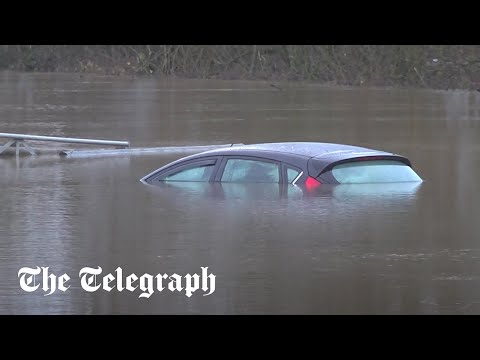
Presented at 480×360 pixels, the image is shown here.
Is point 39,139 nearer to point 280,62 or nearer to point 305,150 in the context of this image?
point 305,150

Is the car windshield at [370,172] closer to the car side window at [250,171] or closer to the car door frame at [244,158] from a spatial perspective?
the car door frame at [244,158]

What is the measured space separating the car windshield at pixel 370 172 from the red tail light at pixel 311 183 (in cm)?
26

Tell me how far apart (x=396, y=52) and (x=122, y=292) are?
92.0 feet

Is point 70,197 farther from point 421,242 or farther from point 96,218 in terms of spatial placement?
point 421,242

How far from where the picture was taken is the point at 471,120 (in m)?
25.9

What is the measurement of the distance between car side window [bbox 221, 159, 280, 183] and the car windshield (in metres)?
0.77

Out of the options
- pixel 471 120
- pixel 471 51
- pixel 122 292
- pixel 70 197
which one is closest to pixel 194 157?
pixel 70 197

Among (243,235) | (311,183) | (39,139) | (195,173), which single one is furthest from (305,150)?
(39,139)

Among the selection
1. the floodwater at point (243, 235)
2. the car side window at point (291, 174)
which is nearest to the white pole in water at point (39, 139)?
the floodwater at point (243, 235)

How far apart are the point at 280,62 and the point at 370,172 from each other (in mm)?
26277

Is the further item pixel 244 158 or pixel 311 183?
pixel 244 158

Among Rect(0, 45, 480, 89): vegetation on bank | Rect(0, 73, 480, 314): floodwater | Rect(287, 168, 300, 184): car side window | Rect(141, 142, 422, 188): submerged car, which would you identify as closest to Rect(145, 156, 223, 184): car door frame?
Rect(141, 142, 422, 188): submerged car

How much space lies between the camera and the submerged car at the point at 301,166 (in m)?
13.8

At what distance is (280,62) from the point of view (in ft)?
131
